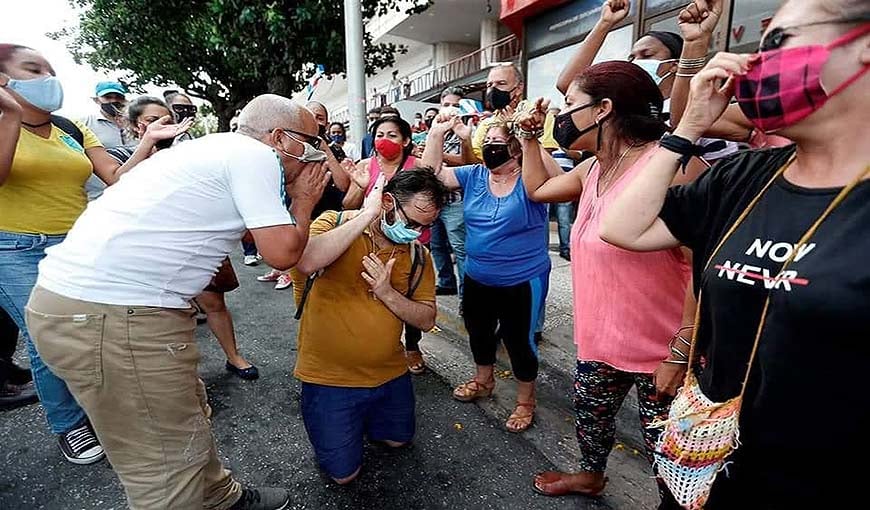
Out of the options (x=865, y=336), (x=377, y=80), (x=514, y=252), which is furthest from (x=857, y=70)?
(x=377, y=80)

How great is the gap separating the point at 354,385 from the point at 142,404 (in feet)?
Result: 2.94

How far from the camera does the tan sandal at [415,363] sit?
10.5 ft

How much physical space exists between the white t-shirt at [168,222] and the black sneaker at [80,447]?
4.19 feet

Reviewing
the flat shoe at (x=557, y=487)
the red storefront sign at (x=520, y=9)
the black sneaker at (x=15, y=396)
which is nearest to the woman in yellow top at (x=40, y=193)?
the black sneaker at (x=15, y=396)

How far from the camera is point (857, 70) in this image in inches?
33.3

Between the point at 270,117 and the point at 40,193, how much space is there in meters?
1.29

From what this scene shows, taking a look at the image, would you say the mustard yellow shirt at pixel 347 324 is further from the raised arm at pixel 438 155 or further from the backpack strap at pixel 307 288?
the raised arm at pixel 438 155

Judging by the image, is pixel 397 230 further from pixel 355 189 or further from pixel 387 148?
pixel 387 148

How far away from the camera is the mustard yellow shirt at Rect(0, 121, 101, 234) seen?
2053 mm

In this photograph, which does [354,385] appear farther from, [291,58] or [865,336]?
[291,58]

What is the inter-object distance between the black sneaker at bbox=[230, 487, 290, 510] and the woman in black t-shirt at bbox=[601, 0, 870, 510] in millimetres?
1624

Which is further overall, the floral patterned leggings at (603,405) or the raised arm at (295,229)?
the floral patterned leggings at (603,405)

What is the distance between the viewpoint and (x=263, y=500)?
1948mm

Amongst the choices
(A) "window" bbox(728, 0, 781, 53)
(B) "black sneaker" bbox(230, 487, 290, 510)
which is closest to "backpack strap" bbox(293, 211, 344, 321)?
(B) "black sneaker" bbox(230, 487, 290, 510)
